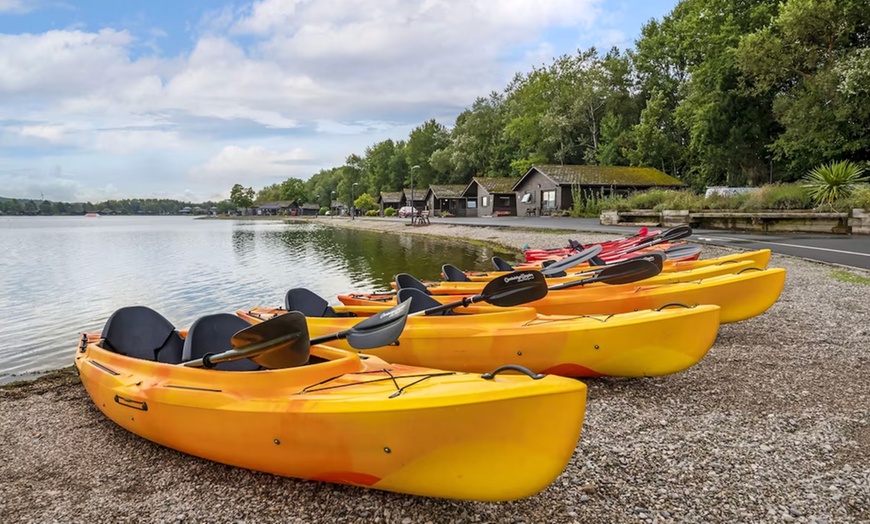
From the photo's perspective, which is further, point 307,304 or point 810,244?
point 810,244

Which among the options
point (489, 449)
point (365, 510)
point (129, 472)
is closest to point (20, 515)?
point (129, 472)

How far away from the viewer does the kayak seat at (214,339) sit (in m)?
3.99

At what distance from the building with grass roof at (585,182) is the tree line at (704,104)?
3.67 meters

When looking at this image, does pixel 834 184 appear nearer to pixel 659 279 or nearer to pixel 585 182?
pixel 659 279

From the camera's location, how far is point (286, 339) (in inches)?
129

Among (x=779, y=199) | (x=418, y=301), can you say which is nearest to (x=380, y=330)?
(x=418, y=301)

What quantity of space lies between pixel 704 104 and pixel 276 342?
3474 cm

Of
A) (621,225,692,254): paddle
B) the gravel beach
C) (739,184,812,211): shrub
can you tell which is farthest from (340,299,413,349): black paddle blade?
(739,184,812,211): shrub

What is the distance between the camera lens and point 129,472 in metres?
3.68

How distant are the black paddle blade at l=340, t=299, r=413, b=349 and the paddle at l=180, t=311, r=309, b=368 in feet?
1.07

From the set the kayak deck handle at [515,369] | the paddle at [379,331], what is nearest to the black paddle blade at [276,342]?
the paddle at [379,331]

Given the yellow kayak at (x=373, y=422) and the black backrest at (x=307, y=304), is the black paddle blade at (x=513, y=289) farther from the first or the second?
the black backrest at (x=307, y=304)

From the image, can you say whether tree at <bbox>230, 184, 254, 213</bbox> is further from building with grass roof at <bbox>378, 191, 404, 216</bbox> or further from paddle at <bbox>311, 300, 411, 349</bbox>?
paddle at <bbox>311, 300, 411, 349</bbox>

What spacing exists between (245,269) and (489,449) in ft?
57.3
